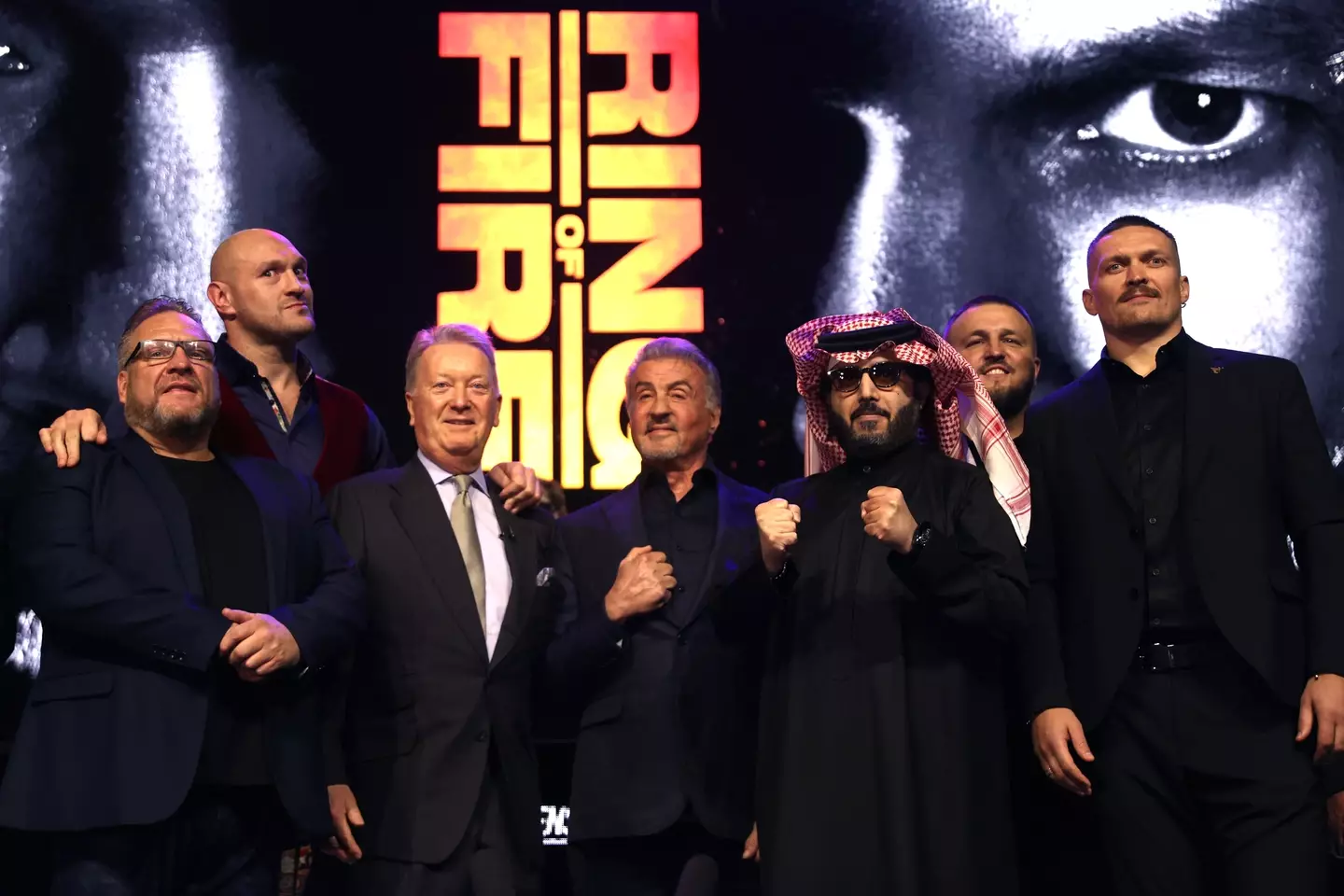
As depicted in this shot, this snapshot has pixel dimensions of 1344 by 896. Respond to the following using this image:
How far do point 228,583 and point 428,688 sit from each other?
51cm

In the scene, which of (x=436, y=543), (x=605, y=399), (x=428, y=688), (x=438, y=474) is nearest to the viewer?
(x=428, y=688)

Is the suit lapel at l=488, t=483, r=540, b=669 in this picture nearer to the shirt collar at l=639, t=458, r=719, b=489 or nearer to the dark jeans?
the shirt collar at l=639, t=458, r=719, b=489

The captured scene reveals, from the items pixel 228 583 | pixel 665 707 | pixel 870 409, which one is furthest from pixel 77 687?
pixel 870 409

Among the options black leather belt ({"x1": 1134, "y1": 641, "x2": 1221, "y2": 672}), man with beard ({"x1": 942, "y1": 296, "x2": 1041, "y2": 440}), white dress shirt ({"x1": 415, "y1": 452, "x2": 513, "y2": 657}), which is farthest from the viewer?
man with beard ({"x1": 942, "y1": 296, "x2": 1041, "y2": 440})

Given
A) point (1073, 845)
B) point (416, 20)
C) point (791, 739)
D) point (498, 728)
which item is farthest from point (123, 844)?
point (416, 20)

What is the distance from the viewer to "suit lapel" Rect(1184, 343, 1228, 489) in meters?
3.21

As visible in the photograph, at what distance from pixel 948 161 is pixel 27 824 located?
11.2ft

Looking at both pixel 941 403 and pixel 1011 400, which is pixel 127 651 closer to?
pixel 941 403

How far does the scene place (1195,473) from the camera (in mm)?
3201

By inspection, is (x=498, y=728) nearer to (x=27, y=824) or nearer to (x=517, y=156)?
(x=27, y=824)

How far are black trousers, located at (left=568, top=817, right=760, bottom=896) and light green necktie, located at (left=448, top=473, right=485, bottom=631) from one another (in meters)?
0.58

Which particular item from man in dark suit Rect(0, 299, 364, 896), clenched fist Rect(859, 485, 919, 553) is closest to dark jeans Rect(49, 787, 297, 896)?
man in dark suit Rect(0, 299, 364, 896)

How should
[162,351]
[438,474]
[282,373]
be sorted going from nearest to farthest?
1. [162,351]
2. [438,474]
3. [282,373]

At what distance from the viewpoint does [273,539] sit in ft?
10.5
